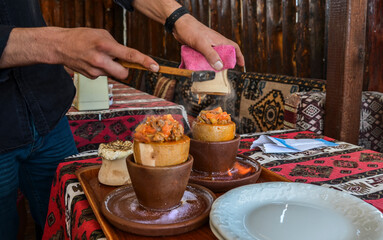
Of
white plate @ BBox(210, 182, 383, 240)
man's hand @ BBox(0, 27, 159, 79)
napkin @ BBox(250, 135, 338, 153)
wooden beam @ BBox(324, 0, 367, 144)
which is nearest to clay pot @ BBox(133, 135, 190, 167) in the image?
white plate @ BBox(210, 182, 383, 240)

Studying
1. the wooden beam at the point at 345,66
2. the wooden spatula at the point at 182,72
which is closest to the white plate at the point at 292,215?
the wooden spatula at the point at 182,72

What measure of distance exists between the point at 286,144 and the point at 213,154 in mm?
579

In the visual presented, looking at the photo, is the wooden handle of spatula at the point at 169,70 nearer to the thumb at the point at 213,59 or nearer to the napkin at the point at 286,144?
the thumb at the point at 213,59

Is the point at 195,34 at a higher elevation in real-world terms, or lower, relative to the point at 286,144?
higher

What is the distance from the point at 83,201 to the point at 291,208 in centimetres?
57

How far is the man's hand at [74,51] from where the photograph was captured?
0.99 m

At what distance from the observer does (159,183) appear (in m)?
0.80

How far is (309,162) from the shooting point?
1.34m

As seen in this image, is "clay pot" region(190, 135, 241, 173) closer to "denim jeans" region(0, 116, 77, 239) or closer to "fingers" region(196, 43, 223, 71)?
"fingers" region(196, 43, 223, 71)

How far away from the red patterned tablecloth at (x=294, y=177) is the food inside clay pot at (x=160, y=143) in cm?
20

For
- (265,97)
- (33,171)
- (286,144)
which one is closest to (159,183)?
(286,144)

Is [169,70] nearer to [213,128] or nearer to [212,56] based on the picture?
[213,128]

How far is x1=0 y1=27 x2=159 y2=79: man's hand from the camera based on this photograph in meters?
0.99

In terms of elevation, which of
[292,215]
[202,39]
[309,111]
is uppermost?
[202,39]
